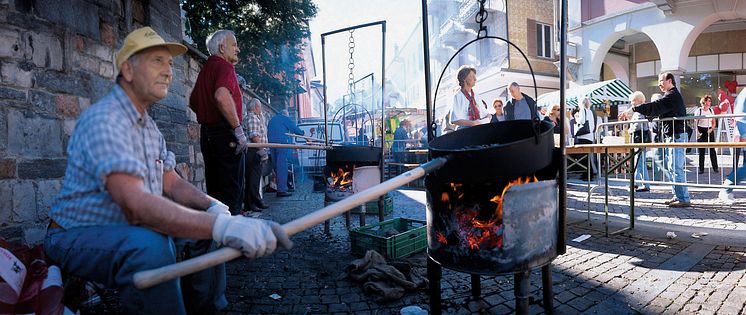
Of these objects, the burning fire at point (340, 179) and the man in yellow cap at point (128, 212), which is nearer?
the man in yellow cap at point (128, 212)

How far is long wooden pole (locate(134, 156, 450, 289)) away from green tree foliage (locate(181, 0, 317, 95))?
10214 mm

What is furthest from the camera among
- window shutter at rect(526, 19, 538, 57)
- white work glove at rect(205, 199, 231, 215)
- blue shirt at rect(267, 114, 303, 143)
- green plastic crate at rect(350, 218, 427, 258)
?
A: window shutter at rect(526, 19, 538, 57)

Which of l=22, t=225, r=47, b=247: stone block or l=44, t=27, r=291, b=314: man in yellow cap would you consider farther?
l=22, t=225, r=47, b=247: stone block

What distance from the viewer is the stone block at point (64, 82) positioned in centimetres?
286

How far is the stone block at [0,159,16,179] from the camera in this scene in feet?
8.50

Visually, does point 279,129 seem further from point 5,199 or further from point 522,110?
point 5,199

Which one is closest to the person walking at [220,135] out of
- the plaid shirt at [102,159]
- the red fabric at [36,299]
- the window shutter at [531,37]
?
the plaid shirt at [102,159]

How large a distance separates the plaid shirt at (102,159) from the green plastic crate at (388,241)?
2295mm

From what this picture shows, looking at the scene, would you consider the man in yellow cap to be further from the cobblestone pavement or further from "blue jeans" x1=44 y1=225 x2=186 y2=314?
the cobblestone pavement

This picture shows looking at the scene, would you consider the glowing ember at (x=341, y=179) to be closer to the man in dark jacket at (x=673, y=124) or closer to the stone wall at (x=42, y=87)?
the stone wall at (x=42, y=87)

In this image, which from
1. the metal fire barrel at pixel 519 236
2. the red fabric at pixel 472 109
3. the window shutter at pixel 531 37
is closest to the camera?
the metal fire barrel at pixel 519 236

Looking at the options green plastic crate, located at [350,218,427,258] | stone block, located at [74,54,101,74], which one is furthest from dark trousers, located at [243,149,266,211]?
stone block, located at [74,54,101,74]

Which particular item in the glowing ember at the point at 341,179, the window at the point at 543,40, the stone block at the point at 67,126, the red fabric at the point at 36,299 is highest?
the window at the point at 543,40

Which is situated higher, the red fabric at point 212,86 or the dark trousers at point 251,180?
Result: the red fabric at point 212,86
